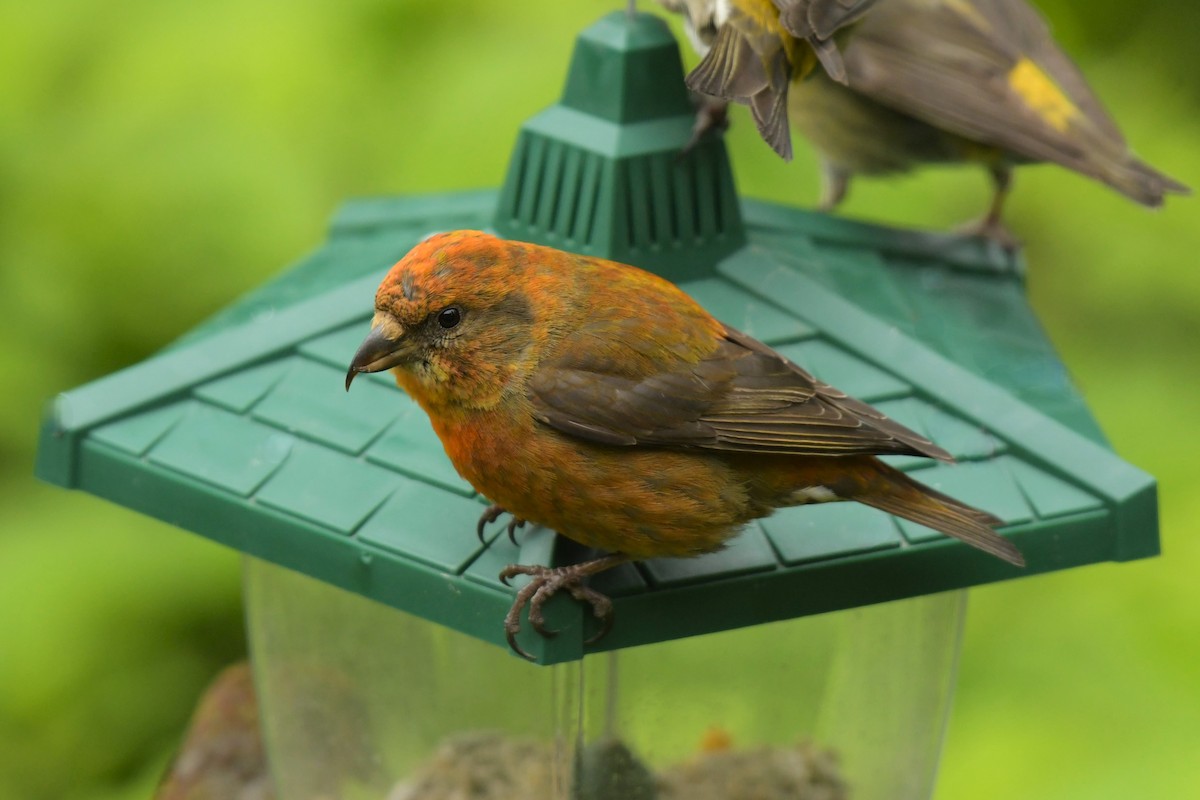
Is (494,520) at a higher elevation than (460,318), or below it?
below

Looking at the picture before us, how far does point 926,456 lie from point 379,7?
101 inches

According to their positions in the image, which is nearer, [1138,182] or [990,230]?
[1138,182]

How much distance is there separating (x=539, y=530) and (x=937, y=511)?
682 millimetres

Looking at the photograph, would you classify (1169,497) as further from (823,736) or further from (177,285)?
(177,285)

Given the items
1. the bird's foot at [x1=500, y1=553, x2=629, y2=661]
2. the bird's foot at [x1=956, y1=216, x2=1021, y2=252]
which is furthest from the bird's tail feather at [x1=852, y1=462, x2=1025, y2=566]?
the bird's foot at [x1=956, y1=216, x2=1021, y2=252]

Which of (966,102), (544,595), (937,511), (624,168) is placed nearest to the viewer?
(544,595)

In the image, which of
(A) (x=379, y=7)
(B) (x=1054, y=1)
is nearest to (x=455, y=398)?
(A) (x=379, y=7)

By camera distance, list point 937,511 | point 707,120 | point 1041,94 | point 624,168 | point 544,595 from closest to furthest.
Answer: point 544,595 → point 937,511 → point 624,168 → point 707,120 → point 1041,94

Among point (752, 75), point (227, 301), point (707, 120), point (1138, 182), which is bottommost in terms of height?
point (227, 301)

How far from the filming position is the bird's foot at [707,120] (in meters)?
3.33

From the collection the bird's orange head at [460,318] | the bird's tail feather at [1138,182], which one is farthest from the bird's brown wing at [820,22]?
the bird's tail feather at [1138,182]

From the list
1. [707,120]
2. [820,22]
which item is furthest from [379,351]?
[820,22]

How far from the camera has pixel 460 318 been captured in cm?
300

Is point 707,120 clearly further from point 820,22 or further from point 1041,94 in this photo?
point 1041,94
